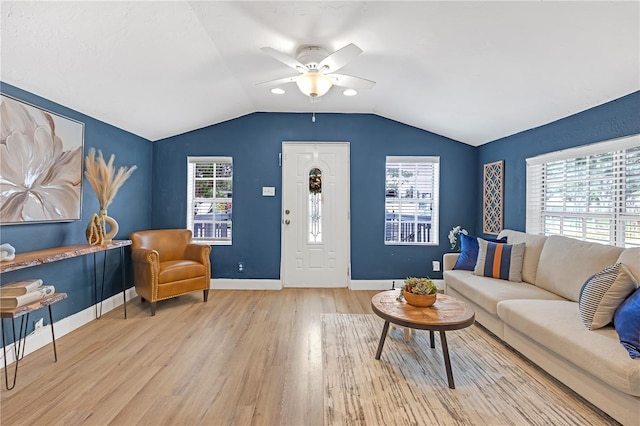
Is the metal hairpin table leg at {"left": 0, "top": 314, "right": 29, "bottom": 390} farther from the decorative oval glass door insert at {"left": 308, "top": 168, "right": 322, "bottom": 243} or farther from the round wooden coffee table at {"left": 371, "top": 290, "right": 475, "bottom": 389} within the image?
the decorative oval glass door insert at {"left": 308, "top": 168, "right": 322, "bottom": 243}

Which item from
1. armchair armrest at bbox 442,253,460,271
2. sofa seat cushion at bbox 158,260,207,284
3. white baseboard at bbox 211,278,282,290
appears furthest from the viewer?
white baseboard at bbox 211,278,282,290

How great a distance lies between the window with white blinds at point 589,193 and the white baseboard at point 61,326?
4.92m

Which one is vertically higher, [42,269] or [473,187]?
[473,187]

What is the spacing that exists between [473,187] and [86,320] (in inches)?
201

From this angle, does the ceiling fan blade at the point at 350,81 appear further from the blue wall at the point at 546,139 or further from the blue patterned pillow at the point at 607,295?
the blue patterned pillow at the point at 607,295

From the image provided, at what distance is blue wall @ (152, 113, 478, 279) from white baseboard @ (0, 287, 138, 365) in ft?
4.28

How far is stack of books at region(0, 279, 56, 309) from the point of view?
204cm

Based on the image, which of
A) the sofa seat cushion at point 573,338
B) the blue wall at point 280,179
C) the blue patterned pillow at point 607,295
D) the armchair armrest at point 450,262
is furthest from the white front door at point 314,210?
the blue patterned pillow at point 607,295

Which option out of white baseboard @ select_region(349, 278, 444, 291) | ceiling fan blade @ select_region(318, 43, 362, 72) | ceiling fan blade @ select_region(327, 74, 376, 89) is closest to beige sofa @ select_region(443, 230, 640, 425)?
white baseboard @ select_region(349, 278, 444, 291)

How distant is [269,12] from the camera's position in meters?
2.20

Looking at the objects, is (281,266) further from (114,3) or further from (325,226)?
(114,3)

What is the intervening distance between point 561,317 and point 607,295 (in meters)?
0.32

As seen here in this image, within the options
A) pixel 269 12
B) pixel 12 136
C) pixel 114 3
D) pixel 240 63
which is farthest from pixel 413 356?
pixel 12 136

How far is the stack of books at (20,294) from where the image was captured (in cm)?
204
